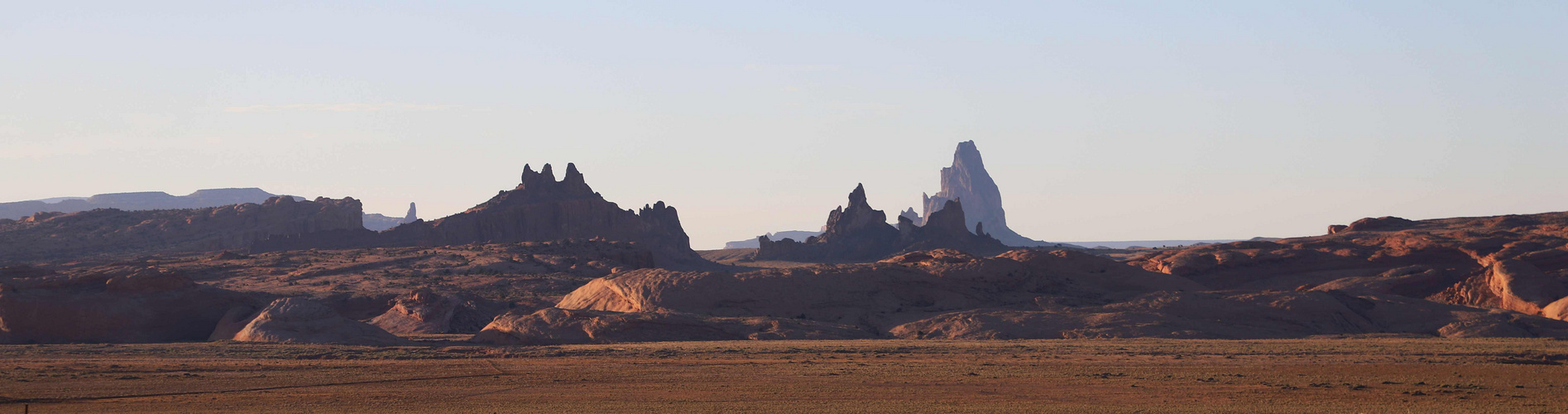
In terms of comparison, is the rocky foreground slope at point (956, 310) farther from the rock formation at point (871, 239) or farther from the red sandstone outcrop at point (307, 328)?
the rock formation at point (871, 239)

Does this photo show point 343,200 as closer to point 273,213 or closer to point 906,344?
point 273,213

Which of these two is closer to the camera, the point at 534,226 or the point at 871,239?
the point at 534,226

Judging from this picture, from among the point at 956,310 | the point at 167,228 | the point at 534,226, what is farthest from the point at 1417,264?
the point at 167,228

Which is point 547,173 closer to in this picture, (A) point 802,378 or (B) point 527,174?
(B) point 527,174

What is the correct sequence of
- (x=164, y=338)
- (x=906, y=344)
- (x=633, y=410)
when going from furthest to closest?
(x=164, y=338), (x=906, y=344), (x=633, y=410)

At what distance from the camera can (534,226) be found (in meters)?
113

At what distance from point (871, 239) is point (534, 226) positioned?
43503 mm

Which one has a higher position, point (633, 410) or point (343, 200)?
point (343, 200)

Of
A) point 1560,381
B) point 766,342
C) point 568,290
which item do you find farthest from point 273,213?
point 1560,381

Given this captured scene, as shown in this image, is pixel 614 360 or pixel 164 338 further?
pixel 164 338

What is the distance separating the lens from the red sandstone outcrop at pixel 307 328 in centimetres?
4106

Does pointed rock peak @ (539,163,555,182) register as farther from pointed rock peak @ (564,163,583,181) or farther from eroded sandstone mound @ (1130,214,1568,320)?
eroded sandstone mound @ (1130,214,1568,320)

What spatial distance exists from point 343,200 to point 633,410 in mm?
116430

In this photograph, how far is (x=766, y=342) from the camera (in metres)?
40.9
